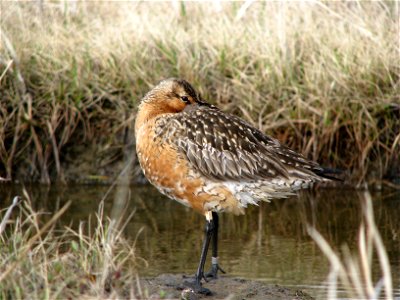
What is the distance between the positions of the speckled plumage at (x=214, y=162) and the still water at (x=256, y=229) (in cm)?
47

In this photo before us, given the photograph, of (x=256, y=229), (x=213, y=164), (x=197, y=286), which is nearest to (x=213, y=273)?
(x=197, y=286)

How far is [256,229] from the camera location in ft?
24.5

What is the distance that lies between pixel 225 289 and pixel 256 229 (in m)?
1.96

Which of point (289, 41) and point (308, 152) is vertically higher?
point (289, 41)

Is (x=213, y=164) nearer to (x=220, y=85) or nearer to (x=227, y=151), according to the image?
(x=227, y=151)

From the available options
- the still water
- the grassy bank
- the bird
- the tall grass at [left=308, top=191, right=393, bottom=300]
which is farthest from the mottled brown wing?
the grassy bank

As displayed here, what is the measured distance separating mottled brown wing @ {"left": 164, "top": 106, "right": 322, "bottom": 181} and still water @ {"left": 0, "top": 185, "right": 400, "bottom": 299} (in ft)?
2.14

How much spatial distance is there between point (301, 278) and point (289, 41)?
13.3 ft

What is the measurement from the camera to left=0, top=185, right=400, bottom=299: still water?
6.18 metres

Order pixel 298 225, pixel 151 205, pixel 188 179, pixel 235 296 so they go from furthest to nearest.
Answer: pixel 151 205, pixel 298 225, pixel 188 179, pixel 235 296

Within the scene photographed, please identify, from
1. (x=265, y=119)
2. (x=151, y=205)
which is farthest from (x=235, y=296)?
(x=265, y=119)

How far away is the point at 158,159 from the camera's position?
5.80 meters

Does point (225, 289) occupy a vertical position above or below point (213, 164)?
below

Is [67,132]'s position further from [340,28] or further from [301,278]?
[301,278]
